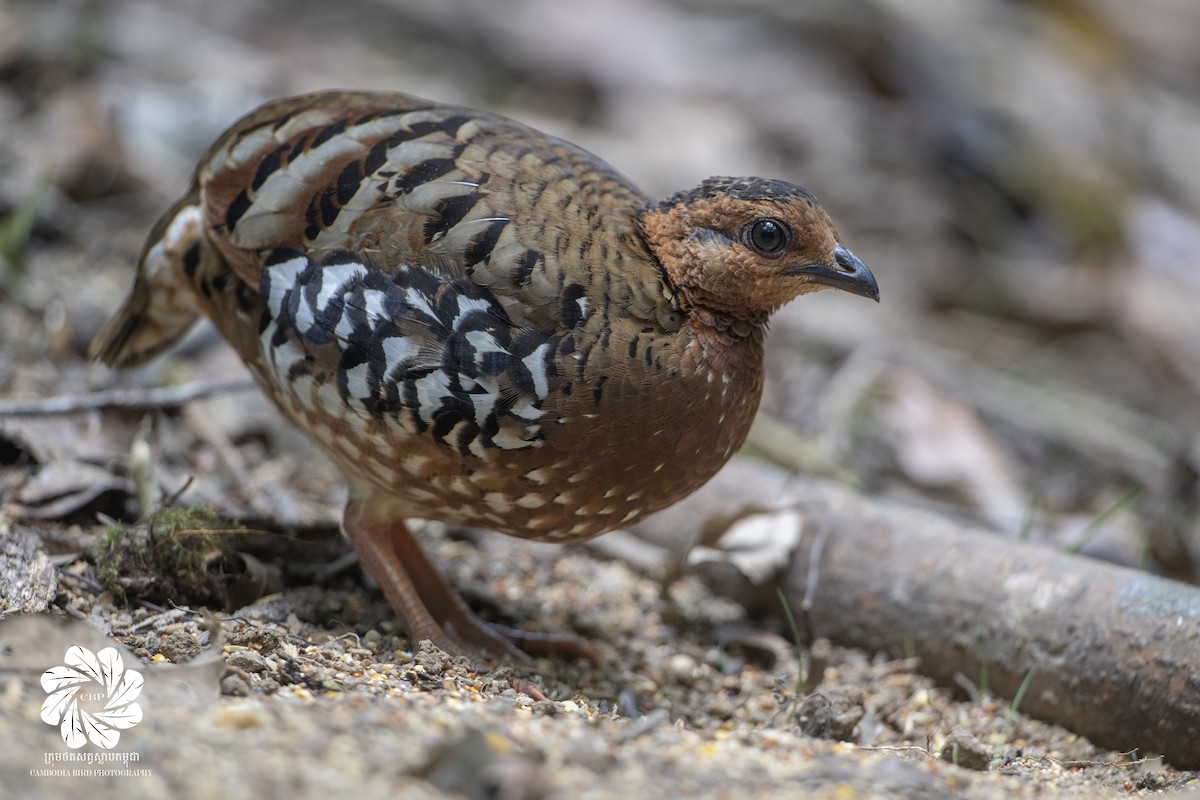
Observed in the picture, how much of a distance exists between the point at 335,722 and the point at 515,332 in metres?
1.32

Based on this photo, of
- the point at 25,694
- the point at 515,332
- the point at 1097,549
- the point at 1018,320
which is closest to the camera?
the point at 25,694

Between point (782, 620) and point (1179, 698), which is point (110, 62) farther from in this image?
point (1179, 698)

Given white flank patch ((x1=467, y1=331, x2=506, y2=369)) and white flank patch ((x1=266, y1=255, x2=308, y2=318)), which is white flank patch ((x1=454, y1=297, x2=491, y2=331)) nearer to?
white flank patch ((x1=467, y1=331, x2=506, y2=369))

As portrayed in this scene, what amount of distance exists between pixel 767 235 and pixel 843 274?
277 mm

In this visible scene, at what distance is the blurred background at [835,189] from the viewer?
5.43m

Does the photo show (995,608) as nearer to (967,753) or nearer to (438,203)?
(967,753)

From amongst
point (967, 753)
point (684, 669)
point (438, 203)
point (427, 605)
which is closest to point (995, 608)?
point (967, 753)

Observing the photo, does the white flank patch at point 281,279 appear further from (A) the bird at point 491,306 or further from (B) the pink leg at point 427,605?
(B) the pink leg at point 427,605

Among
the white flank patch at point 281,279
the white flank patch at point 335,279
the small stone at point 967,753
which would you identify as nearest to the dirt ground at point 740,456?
the small stone at point 967,753

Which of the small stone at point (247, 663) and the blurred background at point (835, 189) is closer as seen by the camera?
the small stone at point (247, 663)

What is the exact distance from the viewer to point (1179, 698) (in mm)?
3695

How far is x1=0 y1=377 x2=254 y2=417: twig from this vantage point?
446 cm

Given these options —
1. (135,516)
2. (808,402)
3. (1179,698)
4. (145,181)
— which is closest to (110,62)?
(145,181)

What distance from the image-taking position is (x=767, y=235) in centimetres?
382
